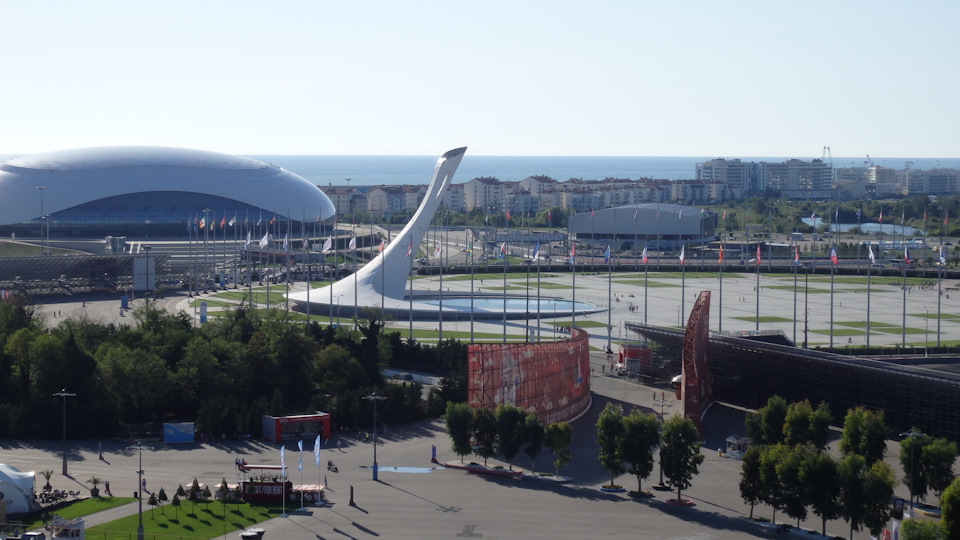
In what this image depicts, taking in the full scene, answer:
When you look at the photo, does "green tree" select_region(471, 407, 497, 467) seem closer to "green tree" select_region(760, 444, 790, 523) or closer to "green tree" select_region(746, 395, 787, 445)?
"green tree" select_region(746, 395, 787, 445)

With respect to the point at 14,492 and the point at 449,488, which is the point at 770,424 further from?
the point at 14,492

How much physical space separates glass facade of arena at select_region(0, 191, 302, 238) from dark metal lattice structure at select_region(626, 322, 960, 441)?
239ft

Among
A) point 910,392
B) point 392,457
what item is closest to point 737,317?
point 910,392

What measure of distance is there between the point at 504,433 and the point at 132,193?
3401 inches

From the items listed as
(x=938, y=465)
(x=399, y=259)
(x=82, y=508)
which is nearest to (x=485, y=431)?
(x=82, y=508)

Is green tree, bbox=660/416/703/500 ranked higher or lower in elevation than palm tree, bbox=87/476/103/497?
higher

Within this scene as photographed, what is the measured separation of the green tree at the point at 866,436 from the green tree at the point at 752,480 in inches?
170

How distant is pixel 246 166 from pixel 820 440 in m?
96.8

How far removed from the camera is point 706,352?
4709 cm

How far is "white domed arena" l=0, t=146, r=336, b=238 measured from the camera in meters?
114

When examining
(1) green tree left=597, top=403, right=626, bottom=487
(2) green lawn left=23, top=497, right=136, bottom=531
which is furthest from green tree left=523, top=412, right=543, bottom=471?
(2) green lawn left=23, top=497, right=136, bottom=531

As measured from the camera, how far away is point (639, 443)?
36625 mm

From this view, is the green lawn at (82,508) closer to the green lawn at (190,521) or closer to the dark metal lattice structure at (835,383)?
the green lawn at (190,521)

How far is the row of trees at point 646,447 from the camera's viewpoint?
35562mm
